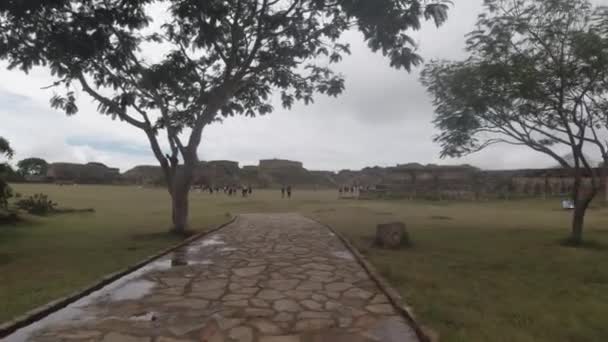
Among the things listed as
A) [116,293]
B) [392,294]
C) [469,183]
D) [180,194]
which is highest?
[469,183]

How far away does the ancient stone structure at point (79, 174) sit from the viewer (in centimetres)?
5769

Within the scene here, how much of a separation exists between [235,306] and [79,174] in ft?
218

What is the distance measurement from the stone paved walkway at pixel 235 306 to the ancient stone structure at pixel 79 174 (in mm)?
60720

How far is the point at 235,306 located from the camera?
457 centimetres

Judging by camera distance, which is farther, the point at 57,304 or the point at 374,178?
the point at 374,178

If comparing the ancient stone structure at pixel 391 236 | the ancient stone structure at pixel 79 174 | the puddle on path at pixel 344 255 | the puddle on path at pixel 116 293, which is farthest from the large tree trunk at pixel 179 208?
the ancient stone structure at pixel 79 174

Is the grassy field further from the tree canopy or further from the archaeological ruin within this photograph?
the archaeological ruin

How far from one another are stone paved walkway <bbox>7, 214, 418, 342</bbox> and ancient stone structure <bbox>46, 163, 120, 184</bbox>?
2391 inches

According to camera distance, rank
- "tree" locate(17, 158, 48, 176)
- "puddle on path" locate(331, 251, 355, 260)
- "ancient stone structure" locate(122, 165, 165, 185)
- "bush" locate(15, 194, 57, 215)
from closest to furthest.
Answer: "puddle on path" locate(331, 251, 355, 260), "bush" locate(15, 194, 57, 215), "ancient stone structure" locate(122, 165, 165, 185), "tree" locate(17, 158, 48, 176)

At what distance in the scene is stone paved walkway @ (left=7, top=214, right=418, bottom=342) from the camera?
3.73 meters

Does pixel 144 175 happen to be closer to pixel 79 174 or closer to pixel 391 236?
pixel 79 174

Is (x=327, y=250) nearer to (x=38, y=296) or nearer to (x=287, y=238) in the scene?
(x=287, y=238)

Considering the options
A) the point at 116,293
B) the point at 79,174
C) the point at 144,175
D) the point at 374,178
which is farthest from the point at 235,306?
the point at 144,175

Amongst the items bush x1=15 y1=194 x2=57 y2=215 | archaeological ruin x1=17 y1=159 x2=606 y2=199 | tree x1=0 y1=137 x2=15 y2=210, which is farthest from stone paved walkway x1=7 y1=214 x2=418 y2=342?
archaeological ruin x1=17 y1=159 x2=606 y2=199
